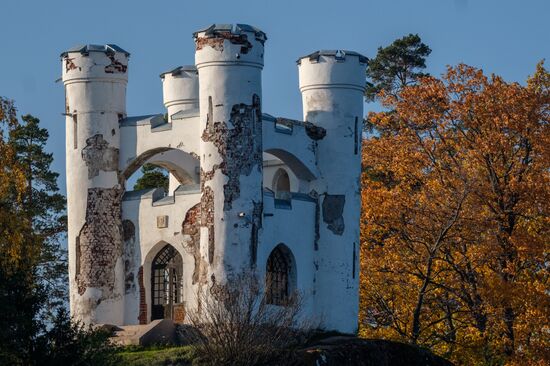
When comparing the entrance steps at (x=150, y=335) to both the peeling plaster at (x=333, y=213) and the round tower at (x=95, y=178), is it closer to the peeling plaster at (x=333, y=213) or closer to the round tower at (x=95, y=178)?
the round tower at (x=95, y=178)

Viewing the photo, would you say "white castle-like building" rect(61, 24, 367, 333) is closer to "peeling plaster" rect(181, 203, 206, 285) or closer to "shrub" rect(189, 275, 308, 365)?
"peeling plaster" rect(181, 203, 206, 285)

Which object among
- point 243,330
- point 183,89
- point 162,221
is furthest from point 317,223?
point 243,330

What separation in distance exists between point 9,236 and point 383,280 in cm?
1427

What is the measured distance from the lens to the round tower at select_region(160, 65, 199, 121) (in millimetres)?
43312

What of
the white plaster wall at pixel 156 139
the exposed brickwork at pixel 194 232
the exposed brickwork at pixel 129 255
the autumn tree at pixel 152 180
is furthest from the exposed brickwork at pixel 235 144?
the autumn tree at pixel 152 180

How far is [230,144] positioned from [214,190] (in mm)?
1158

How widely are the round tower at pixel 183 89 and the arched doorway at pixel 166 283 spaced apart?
4.23 metres

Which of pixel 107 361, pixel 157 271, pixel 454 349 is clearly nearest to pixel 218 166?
pixel 157 271

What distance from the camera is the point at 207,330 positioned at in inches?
1375

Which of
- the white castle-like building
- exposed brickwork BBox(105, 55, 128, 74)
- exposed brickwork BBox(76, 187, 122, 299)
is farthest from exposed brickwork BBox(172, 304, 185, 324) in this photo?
exposed brickwork BBox(105, 55, 128, 74)

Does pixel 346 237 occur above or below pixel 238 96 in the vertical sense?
below

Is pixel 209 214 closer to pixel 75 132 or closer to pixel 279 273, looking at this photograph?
pixel 279 273

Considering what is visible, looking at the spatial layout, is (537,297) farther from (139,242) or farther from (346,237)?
(139,242)

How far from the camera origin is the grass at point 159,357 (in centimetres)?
3459
